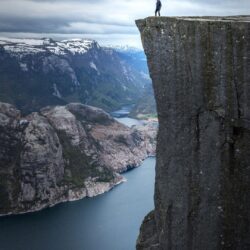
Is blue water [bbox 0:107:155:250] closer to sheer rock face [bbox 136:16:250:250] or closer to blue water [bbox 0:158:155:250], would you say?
blue water [bbox 0:158:155:250]

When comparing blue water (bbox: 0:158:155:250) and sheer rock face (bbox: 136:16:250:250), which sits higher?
sheer rock face (bbox: 136:16:250:250)

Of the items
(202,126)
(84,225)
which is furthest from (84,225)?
(202,126)

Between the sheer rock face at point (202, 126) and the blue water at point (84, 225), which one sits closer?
the sheer rock face at point (202, 126)

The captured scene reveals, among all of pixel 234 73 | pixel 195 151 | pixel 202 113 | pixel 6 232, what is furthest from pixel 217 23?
pixel 6 232

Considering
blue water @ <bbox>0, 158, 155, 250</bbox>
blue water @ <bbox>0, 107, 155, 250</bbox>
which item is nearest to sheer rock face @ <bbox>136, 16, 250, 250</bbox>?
blue water @ <bbox>0, 107, 155, 250</bbox>

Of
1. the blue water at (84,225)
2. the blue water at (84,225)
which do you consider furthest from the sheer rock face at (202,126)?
the blue water at (84,225)

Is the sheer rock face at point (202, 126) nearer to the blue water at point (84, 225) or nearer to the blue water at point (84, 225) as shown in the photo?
the blue water at point (84, 225)

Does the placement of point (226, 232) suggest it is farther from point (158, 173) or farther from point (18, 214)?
point (18, 214)
